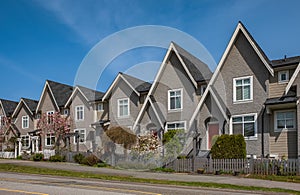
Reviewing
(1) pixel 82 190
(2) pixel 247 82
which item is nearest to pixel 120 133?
(2) pixel 247 82

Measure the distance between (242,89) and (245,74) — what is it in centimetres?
120

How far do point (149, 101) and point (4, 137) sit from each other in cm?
2668

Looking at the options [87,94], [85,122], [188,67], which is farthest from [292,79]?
[87,94]

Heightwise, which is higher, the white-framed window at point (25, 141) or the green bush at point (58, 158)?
the white-framed window at point (25, 141)

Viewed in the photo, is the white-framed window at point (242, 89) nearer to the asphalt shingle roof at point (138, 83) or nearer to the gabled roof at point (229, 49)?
the gabled roof at point (229, 49)

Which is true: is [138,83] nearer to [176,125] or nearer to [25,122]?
[176,125]

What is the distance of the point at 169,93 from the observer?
117 ft

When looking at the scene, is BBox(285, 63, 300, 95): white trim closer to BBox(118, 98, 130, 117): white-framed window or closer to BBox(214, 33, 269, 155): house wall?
BBox(214, 33, 269, 155): house wall

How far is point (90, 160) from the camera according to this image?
111 feet

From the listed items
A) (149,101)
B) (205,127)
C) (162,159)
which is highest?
(149,101)

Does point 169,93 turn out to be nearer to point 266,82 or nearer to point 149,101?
point 149,101

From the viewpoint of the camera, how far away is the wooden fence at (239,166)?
79.5ft

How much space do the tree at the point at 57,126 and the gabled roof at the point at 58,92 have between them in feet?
6.54

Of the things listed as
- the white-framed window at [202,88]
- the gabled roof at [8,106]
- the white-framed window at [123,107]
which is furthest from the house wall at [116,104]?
the gabled roof at [8,106]
